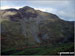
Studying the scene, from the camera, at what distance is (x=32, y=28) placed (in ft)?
48.2

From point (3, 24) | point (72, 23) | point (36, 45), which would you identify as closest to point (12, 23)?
point (3, 24)

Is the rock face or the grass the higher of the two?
the rock face

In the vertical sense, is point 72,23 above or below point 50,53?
above

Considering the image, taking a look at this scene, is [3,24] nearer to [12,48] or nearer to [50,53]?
[12,48]

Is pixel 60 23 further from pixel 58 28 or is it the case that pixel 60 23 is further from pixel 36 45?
pixel 36 45

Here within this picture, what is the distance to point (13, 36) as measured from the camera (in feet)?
48.0

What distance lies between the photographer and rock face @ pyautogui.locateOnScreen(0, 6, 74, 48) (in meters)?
14.6

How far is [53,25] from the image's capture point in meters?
14.7

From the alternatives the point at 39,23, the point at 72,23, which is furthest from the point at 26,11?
the point at 72,23

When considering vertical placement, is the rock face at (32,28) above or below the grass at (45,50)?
above

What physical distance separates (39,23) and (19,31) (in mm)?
810

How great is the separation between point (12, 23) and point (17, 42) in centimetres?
74

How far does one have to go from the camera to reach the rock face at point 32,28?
14.6m

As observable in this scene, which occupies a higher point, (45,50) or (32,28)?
(32,28)
